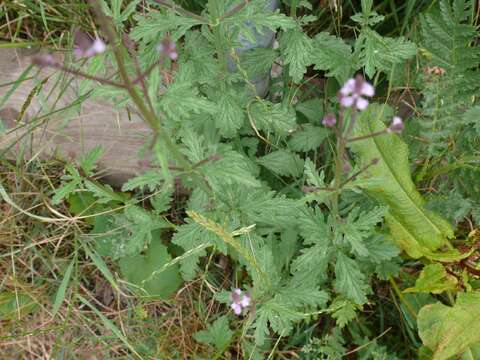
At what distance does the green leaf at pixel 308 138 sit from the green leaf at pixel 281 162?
60 millimetres

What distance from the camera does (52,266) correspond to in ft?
9.84

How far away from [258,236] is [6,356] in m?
1.54

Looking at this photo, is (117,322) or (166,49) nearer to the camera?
(166,49)

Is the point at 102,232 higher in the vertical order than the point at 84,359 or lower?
higher

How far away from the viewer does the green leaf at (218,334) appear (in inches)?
106

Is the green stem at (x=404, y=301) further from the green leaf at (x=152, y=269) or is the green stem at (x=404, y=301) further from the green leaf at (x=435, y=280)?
the green leaf at (x=152, y=269)

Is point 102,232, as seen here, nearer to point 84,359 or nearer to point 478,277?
point 84,359

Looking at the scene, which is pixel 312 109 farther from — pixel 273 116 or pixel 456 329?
pixel 456 329

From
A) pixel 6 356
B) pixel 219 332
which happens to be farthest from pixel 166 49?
pixel 6 356

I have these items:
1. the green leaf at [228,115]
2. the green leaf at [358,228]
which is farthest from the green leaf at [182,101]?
the green leaf at [358,228]

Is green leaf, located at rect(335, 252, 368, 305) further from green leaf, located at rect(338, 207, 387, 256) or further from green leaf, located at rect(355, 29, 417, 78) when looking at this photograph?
green leaf, located at rect(355, 29, 417, 78)

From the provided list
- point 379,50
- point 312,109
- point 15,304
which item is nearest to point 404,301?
point 312,109

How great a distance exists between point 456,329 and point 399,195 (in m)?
0.62

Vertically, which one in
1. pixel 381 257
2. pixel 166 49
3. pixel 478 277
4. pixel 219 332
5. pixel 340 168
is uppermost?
pixel 166 49
